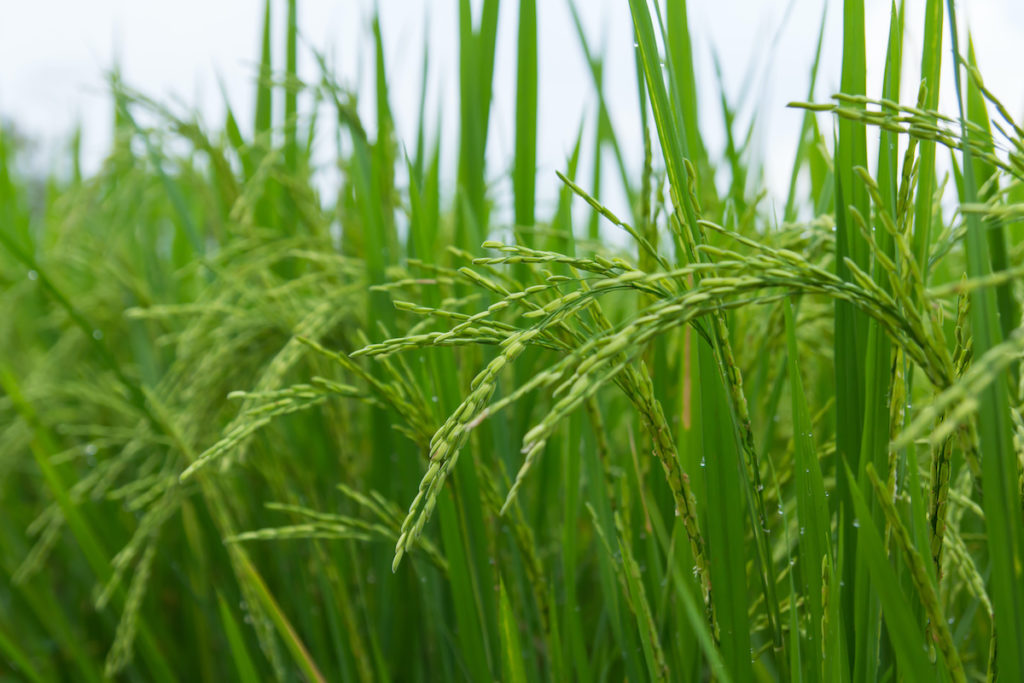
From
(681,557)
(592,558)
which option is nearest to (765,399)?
(681,557)

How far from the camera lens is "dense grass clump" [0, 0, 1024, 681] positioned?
23.6 inches

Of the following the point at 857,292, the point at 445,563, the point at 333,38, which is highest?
the point at 333,38

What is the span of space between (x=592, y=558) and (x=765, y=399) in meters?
0.59

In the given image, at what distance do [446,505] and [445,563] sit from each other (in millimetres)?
77

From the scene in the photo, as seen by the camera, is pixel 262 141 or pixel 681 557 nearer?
pixel 681 557

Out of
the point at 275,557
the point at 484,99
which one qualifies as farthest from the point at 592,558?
the point at 484,99

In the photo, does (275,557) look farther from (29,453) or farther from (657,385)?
(29,453)

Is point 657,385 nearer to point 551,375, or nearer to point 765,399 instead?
point 765,399

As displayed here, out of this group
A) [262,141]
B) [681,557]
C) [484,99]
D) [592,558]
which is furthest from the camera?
[262,141]

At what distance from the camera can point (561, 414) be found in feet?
1.51

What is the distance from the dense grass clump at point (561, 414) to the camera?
23.6 inches

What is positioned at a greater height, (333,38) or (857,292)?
A: (333,38)

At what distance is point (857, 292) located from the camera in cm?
54

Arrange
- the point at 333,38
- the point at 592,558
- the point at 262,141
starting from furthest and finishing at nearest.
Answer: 1. the point at 333,38
2. the point at 262,141
3. the point at 592,558
